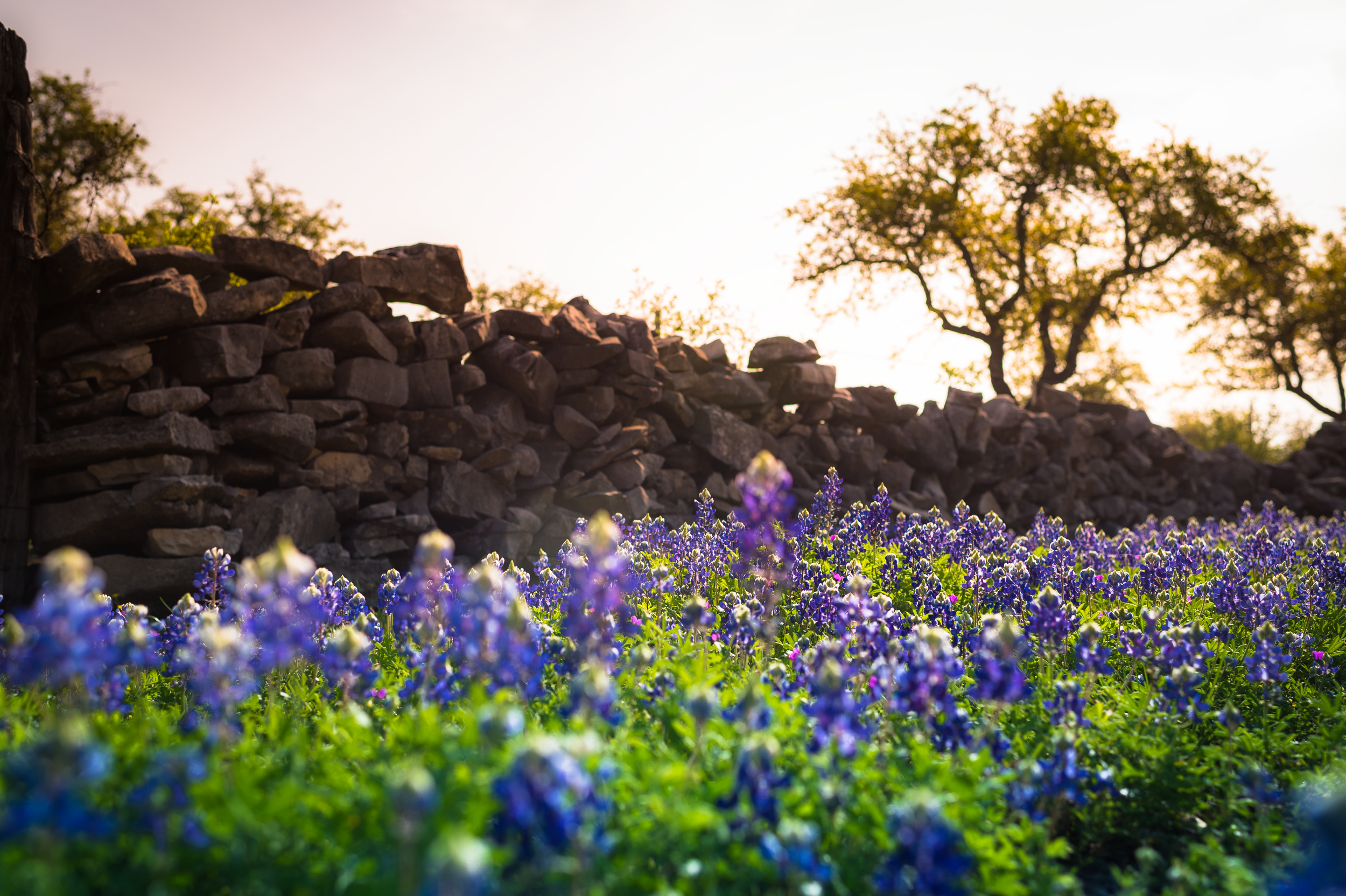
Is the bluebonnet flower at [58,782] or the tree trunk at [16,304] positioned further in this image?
the tree trunk at [16,304]

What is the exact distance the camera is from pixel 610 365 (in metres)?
11.1

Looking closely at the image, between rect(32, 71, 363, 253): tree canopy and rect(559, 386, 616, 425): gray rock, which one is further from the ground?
rect(32, 71, 363, 253): tree canopy

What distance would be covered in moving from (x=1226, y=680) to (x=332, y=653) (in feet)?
18.1

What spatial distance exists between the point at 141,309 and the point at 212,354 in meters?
0.76

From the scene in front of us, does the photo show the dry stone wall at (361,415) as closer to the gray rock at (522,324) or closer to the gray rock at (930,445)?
the gray rock at (522,324)

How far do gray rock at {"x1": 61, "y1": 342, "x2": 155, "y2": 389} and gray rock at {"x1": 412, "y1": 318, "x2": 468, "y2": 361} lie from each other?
9.52 feet

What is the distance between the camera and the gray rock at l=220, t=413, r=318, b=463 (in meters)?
8.16

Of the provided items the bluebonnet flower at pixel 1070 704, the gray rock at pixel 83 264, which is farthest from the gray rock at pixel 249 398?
the bluebonnet flower at pixel 1070 704

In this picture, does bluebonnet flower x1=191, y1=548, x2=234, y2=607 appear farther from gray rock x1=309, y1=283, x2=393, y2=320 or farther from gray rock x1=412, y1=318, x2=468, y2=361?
gray rock x1=412, y1=318, x2=468, y2=361

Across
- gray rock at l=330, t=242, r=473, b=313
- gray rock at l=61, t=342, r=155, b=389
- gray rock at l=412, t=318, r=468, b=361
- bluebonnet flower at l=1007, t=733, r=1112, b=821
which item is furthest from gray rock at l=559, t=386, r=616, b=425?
bluebonnet flower at l=1007, t=733, r=1112, b=821

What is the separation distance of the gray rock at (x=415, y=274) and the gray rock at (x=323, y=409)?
155cm

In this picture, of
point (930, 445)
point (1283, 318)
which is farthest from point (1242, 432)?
point (930, 445)

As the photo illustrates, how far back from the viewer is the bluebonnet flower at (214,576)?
521 centimetres

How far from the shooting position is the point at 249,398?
8148 mm
